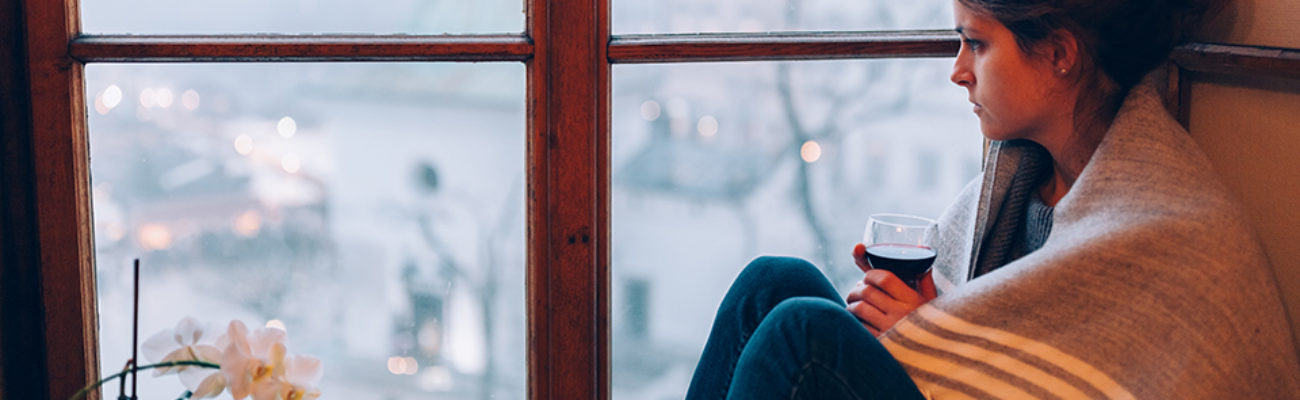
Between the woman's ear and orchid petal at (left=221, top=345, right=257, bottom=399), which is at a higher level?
the woman's ear

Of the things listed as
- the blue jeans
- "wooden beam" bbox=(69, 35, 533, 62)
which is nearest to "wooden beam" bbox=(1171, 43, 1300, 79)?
the blue jeans

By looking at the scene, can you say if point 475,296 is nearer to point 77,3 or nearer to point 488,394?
point 488,394

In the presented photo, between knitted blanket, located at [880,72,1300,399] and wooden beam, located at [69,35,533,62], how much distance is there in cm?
76

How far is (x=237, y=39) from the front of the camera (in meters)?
1.53

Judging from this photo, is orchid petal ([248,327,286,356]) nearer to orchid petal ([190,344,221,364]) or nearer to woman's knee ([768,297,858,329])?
orchid petal ([190,344,221,364])

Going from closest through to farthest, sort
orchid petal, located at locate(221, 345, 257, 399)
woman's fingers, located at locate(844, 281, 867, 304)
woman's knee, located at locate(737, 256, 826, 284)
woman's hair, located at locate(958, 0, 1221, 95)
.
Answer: orchid petal, located at locate(221, 345, 257, 399) → woman's hair, located at locate(958, 0, 1221, 95) → woman's fingers, located at locate(844, 281, 867, 304) → woman's knee, located at locate(737, 256, 826, 284)

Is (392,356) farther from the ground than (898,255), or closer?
closer

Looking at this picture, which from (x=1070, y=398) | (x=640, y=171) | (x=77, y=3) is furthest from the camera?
(x=640, y=171)

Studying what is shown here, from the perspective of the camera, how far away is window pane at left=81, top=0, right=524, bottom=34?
1522 mm

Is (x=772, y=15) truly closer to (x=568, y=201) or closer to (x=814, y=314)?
(x=568, y=201)

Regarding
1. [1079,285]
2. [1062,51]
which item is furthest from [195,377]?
[1062,51]

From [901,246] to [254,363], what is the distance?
32.0 inches

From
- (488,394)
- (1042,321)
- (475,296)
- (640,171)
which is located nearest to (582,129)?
(640,171)

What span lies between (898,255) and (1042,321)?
0.21 m
